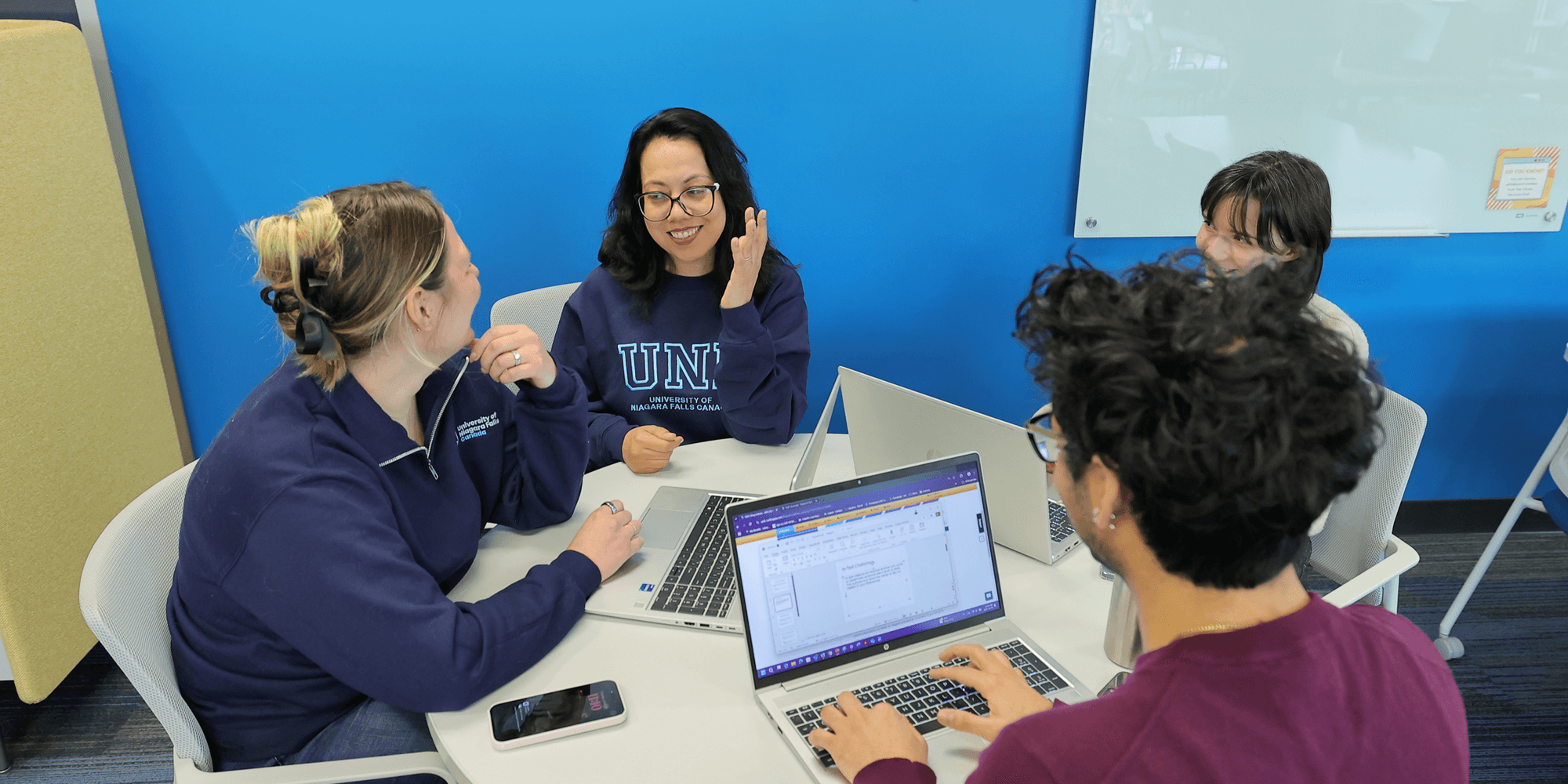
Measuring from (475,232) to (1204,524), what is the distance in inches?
91.2

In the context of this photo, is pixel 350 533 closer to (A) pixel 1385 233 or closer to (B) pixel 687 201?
(B) pixel 687 201

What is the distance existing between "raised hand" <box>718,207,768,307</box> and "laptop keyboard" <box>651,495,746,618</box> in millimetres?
532

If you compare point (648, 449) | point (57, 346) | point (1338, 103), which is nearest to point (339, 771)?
point (648, 449)

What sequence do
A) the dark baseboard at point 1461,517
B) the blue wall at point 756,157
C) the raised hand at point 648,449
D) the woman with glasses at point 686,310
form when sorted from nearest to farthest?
the raised hand at point 648,449, the woman with glasses at point 686,310, the blue wall at point 756,157, the dark baseboard at point 1461,517

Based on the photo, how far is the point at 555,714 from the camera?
1.13m

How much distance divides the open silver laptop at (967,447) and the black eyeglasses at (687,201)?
2.03 feet

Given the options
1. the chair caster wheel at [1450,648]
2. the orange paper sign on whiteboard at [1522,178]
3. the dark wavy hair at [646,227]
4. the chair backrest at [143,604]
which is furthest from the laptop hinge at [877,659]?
the orange paper sign on whiteboard at [1522,178]

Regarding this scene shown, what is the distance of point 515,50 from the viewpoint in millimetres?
2461

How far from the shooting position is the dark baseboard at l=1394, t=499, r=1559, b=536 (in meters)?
2.99

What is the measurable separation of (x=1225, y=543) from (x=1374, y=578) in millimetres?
742

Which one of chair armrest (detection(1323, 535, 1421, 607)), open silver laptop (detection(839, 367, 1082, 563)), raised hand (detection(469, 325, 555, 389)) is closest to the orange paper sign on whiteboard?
chair armrest (detection(1323, 535, 1421, 607))

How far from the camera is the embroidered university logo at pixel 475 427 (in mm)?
1555

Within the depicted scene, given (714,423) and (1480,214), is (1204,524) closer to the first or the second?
(714,423)

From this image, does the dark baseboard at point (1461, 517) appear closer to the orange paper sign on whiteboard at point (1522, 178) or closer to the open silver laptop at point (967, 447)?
the orange paper sign on whiteboard at point (1522, 178)
